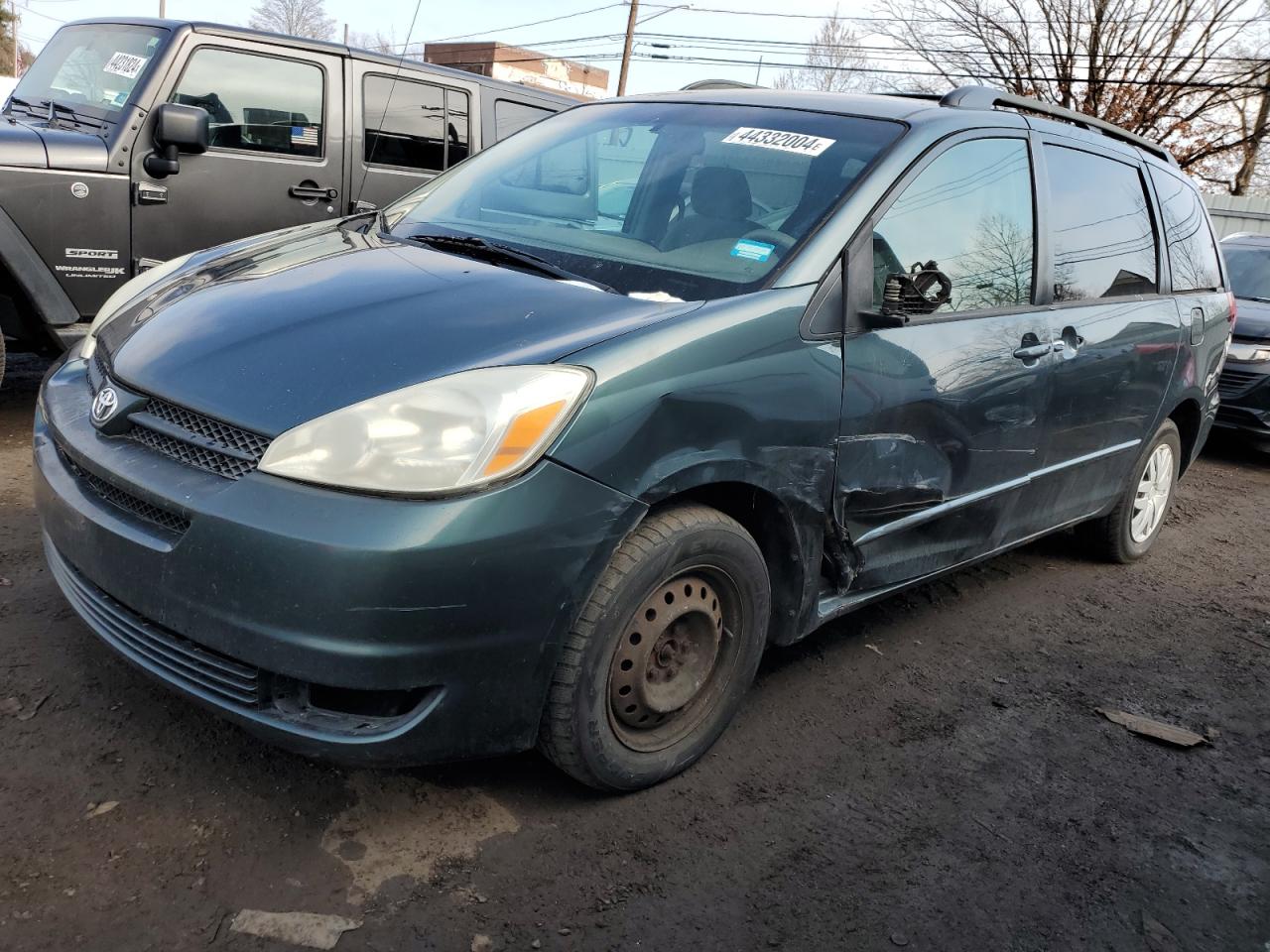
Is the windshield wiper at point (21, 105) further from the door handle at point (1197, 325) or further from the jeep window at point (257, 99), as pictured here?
the door handle at point (1197, 325)

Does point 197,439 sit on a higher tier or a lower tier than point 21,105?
lower

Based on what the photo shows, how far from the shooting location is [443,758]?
2324 mm

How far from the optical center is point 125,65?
18.1 ft

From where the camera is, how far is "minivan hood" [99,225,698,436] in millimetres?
2330

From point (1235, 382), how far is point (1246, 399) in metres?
0.16

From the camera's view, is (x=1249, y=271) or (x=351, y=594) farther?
(x=1249, y=271)

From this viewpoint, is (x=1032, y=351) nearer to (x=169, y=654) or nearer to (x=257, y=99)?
(x=169, y=654)

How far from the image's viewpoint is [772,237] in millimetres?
2938

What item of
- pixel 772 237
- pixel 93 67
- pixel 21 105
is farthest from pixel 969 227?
pixel 21 105

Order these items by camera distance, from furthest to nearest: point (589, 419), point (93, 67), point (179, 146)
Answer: point (93, 67), point (179, 146), point (589, 419)

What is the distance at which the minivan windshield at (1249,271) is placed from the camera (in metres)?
9.05

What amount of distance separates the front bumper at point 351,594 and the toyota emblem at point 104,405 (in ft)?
0.40

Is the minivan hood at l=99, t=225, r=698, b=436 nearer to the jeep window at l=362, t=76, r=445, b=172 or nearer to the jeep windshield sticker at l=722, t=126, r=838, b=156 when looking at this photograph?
the jeep windshield sticker at l=722, t=126, r=838, b=156

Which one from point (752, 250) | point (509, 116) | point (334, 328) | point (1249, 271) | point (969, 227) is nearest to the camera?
point (334, 328)
